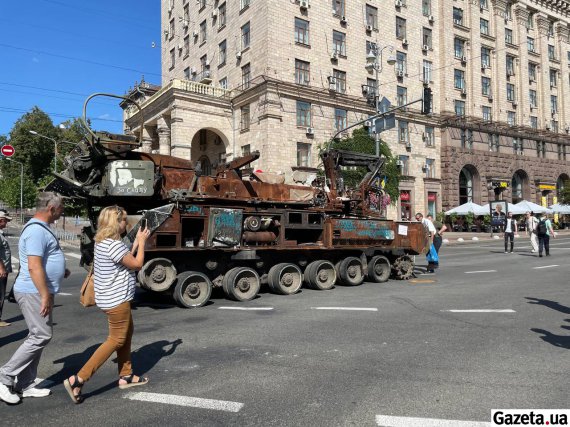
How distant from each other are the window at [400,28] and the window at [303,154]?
43.4ft

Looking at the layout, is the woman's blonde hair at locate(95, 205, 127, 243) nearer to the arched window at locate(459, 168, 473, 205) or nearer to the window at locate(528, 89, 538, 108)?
the arched window at locate(459, 168, 473, 205)

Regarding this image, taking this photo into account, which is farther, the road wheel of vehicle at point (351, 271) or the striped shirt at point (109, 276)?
the road wheel of vehicle at point (351, 271)

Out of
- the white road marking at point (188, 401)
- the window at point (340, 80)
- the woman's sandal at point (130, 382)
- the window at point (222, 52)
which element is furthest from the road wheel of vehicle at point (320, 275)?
the window at point (222, 52)

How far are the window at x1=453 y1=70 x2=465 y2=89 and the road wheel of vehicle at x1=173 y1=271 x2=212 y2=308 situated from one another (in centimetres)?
3753

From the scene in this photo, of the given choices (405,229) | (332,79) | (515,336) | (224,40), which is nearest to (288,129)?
(332,79)

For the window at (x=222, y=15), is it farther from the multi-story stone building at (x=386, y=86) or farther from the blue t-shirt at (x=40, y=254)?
the blue t-shirt at (x=40, y=254)

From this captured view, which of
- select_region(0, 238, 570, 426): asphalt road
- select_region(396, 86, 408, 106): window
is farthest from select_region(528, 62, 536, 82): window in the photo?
select_region(0, 238, 570, 426): asphalt road

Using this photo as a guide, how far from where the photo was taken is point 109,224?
401cm

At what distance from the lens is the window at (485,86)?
137ft

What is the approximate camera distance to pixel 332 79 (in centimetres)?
3191

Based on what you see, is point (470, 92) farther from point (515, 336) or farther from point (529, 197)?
point (515, 336)

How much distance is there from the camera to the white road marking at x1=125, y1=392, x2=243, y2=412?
12.3ft

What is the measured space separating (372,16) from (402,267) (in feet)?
93.9

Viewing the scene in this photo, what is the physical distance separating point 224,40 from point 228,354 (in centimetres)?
3276
